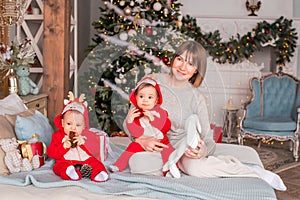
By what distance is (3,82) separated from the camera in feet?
13.6

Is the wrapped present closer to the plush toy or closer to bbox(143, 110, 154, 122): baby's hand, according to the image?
bbox(143, 110, 154, 122): baby's hand

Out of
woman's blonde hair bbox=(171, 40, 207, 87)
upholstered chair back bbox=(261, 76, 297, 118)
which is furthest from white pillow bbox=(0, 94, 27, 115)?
upholstered chair back bbox=(261, 76, 297, 118)

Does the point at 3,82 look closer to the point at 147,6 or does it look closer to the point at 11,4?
the point at 11,4

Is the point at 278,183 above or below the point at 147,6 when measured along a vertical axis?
below

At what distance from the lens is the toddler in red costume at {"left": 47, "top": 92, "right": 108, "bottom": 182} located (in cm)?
238

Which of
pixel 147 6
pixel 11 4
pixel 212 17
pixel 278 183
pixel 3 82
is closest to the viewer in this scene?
pixel 278 183

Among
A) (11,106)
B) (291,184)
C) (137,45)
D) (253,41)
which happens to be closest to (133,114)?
(11,106)

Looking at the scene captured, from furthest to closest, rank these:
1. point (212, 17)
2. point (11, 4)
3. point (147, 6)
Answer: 1. point (212, 17)
2. point (147, 6)
3. point (11, 4)

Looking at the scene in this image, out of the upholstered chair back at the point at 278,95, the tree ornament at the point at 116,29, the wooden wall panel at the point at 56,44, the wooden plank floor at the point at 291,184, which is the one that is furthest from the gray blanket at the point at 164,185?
the upholstered chair back at the point at 278,95

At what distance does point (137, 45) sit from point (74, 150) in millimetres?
1551

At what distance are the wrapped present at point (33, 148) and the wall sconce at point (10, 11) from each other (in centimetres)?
160

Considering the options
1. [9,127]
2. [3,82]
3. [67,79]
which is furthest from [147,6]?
[9,127]

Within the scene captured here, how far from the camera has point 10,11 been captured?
389cm

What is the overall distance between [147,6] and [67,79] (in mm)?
1492
